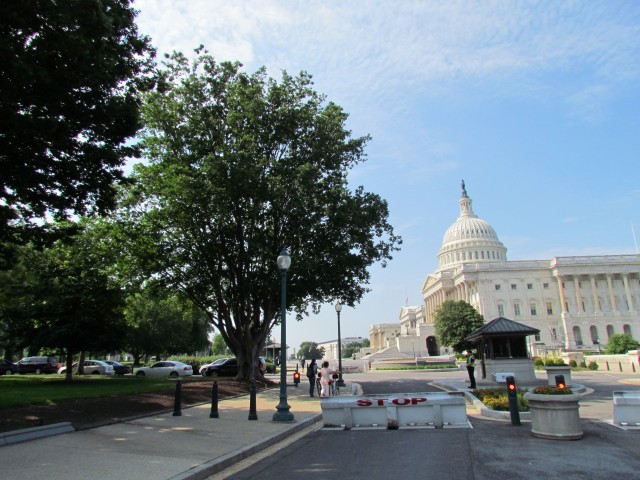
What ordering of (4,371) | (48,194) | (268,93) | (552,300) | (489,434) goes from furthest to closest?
(552,300)
(4,371)
(268,93)
(48,194)
(489,434)

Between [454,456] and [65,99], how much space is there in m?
12.5

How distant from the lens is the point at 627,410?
12.3m

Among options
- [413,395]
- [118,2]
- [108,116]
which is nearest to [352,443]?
[413,395]

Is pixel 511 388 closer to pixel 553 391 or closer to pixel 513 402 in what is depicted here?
pixel 513 402

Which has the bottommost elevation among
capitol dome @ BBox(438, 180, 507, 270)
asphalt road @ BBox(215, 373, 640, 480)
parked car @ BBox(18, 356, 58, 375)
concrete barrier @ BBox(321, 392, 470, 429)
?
asphalt road @ BBox(215, 373, 640, 480)

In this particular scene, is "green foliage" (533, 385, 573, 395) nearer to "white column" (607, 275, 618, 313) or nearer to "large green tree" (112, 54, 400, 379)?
"large green tree" (112, 54, 400, 379)

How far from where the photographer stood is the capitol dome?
142750 mm

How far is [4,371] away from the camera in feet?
156

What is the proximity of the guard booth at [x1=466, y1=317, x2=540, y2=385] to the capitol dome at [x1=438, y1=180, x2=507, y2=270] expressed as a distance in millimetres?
116870

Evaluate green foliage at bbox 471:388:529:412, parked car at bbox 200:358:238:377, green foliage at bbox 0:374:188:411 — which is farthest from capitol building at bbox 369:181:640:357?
green foliage at bbox 471:388:529:412

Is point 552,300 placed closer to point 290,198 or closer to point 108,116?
point 290,198

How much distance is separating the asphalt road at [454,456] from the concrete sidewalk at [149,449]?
2.51 feet

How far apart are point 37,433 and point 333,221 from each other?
59.3 ft

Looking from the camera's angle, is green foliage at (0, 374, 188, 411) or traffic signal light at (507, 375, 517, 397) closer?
traffic signal light at (507, 375, 517, 397)
